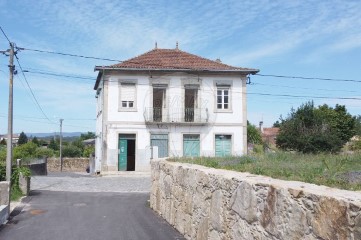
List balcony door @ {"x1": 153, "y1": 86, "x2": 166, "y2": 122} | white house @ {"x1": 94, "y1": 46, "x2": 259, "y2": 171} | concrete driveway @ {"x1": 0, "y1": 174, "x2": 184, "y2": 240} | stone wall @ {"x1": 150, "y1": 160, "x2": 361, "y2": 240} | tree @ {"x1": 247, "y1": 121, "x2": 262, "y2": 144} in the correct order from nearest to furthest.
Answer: stone wall @ {"x1": 150, "y1": 160, "x2": 361, "y2": 240} → concrete driveway @ {"x1": 0, "y1": 174, "x2": 184, "y2": 240} → white house @ {"x1": 94, "y1": 46, "x2": 259, "y2": 171} → balcony door @ {"x1": 153, "y1": 86, "x2": 166, "y2": 122} → tree @ {"x1": 247, "y1": 121, "x2": 262, "y2": 144}

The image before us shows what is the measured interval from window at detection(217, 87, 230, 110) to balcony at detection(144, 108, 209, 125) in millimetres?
1104

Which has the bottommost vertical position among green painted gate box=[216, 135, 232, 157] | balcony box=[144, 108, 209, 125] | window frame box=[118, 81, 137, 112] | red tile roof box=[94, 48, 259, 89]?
green painted gate box=[216, 135, 232, 157]

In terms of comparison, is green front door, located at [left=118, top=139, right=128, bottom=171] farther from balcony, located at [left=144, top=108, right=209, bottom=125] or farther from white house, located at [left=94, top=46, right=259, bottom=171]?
balcony, located at [left=144, top=108, right=209, bottom=125]

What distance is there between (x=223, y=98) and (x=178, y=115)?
3.24m

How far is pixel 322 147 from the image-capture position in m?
24.9

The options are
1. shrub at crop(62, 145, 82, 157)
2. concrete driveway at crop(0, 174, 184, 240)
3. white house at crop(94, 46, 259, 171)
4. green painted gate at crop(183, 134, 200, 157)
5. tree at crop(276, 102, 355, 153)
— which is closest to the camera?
concrete driveway at crop(0, 174, 184, 240)

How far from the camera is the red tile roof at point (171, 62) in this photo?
94.8 ft

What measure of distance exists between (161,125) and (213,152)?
3815 mm

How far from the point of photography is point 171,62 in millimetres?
29875

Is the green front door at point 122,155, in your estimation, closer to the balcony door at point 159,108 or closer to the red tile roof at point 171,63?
the balcony door at point 159,108

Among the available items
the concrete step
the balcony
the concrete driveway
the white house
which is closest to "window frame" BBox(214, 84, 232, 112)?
the white house

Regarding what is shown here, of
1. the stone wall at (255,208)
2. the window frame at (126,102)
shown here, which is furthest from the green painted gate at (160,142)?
the stone wall at (255,208)

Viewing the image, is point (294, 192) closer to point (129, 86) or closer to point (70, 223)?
point (70, 223)

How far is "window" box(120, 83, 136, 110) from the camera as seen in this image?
28.8 metres
